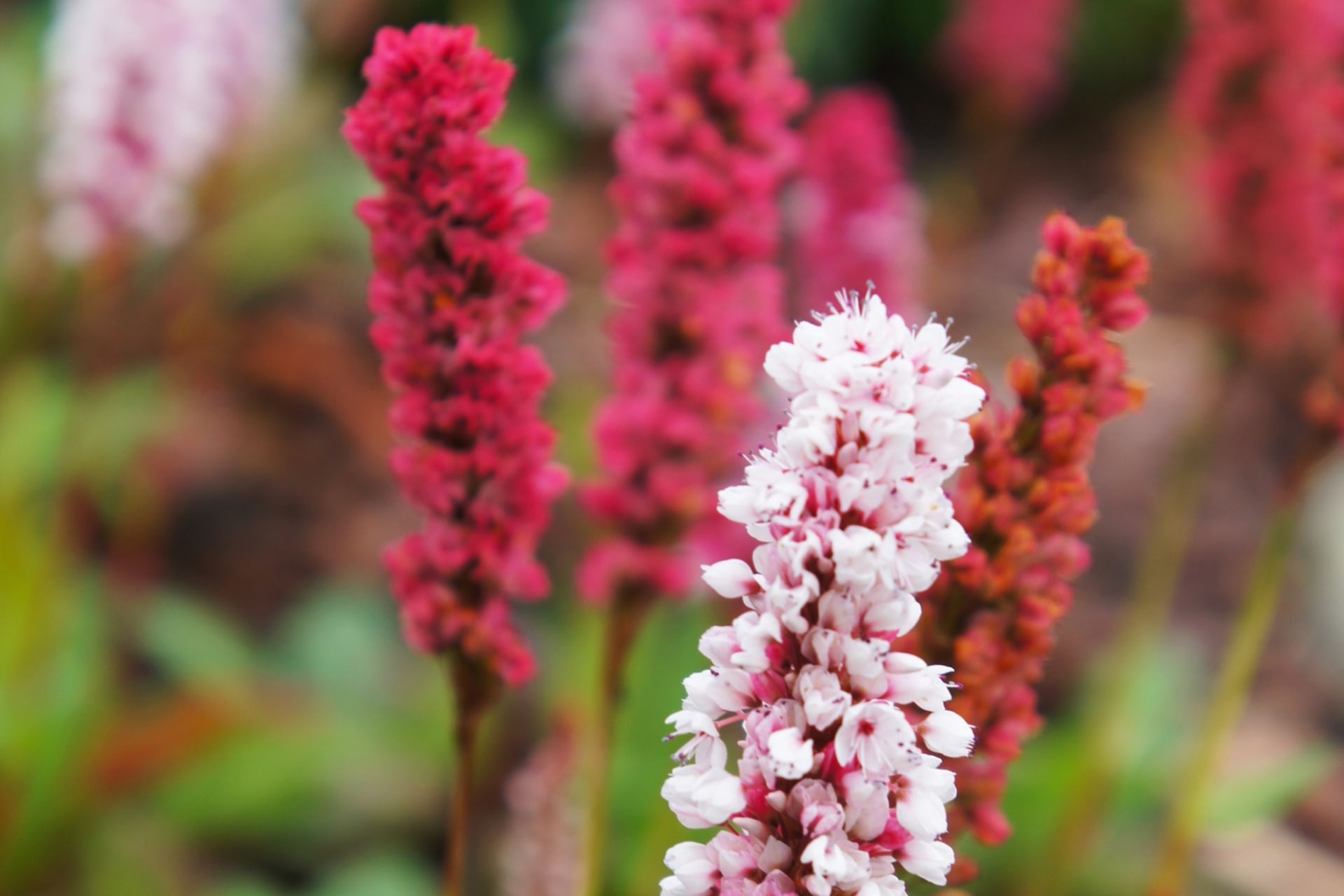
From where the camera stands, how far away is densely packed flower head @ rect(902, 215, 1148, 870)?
1.41 m

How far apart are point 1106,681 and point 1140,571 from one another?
1119mm

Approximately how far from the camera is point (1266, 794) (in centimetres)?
281

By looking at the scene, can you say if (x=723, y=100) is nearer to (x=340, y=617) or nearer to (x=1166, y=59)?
(x=340, y=617)

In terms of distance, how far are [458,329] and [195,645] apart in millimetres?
2669

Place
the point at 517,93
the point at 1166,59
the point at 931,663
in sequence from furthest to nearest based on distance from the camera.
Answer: the point at 1166,59 < the point at 517,93 < the point at 931,663

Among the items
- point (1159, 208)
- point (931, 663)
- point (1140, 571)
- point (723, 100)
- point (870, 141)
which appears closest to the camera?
point (931, 663)

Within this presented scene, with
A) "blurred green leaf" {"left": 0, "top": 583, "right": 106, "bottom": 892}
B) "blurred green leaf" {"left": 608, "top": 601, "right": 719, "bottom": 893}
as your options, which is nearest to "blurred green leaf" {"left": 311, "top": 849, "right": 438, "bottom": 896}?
"blurred green leaf" {"left": 608, "top": 601, "right": 719, "bottom": 893}

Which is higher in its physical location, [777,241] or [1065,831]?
[777,241]

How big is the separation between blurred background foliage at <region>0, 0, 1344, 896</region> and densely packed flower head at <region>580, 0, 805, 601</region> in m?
0.82

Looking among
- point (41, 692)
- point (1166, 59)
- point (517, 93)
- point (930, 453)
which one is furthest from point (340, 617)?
point (1166, 59)

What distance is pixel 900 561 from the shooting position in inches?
44.1

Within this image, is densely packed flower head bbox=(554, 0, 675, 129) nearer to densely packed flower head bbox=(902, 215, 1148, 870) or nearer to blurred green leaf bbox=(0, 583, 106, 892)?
blurred green leaf bbox=(0, 583, 106, 892)

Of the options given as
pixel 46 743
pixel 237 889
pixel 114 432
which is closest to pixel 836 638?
pixel 237 889

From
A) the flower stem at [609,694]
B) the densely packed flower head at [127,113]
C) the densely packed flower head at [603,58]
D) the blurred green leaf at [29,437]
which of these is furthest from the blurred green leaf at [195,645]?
the densely packed flower head at [603,58]
